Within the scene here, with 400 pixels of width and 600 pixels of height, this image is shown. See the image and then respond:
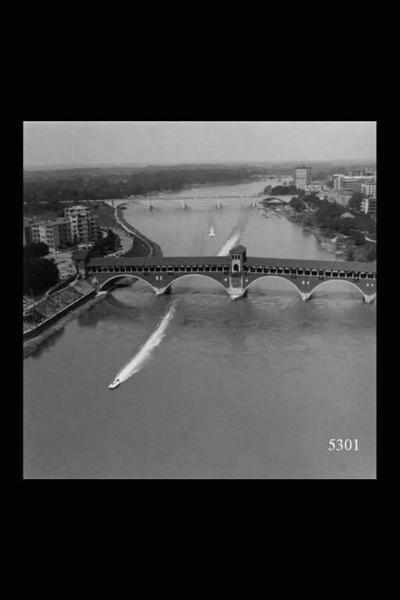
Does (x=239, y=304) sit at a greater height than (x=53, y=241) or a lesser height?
lesser

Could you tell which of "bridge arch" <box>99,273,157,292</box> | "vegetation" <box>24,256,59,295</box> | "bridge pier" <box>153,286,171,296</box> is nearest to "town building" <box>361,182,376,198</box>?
"bridge pier" <box>153,286,171,296</box>

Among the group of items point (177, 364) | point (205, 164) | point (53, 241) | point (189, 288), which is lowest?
point (177, 364)

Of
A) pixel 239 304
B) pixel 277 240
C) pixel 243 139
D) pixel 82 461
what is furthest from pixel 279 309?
pixel 82 461

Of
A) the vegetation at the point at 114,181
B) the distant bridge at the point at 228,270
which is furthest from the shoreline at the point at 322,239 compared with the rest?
the vegetation at the point at 114,181

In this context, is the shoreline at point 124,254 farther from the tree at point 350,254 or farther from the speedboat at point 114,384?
the tree at point 350,254

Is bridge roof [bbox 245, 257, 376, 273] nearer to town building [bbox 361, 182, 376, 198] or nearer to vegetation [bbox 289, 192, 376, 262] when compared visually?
vegetation [bbox 289, 192, 376, 262]

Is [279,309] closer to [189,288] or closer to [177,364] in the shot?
[189,288]
